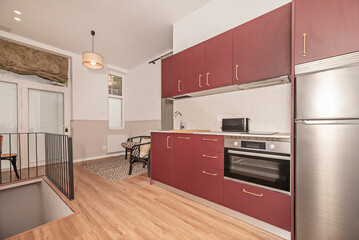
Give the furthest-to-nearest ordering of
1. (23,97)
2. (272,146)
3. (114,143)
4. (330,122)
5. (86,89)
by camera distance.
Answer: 1. (114,143)
2. (86,89)
3. (23,97)
4. (272,146)
5. (330,122)

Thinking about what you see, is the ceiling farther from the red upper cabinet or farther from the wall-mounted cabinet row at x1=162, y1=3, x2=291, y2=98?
the red upper cabinet

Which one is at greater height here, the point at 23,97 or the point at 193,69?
the point at 193,69

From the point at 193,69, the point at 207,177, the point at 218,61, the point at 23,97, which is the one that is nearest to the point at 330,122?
the point at 207,177

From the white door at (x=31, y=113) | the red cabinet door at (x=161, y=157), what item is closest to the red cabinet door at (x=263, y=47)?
the red cabinet door at (x=161, y=157)

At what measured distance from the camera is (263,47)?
5.56ft

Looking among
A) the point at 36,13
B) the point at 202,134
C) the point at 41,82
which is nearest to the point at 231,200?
the point at 202,134

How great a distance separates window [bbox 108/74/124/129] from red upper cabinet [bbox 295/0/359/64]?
522cm

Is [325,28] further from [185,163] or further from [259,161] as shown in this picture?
[185,163]

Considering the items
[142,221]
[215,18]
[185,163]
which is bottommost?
[142,221]

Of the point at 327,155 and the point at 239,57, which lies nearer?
the point at 327,155

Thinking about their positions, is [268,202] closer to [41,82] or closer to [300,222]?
[300,222]

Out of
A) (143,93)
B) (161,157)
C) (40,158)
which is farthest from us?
(143,93)

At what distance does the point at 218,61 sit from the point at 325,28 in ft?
3.62

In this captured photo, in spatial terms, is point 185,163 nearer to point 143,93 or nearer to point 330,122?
point 330,122
